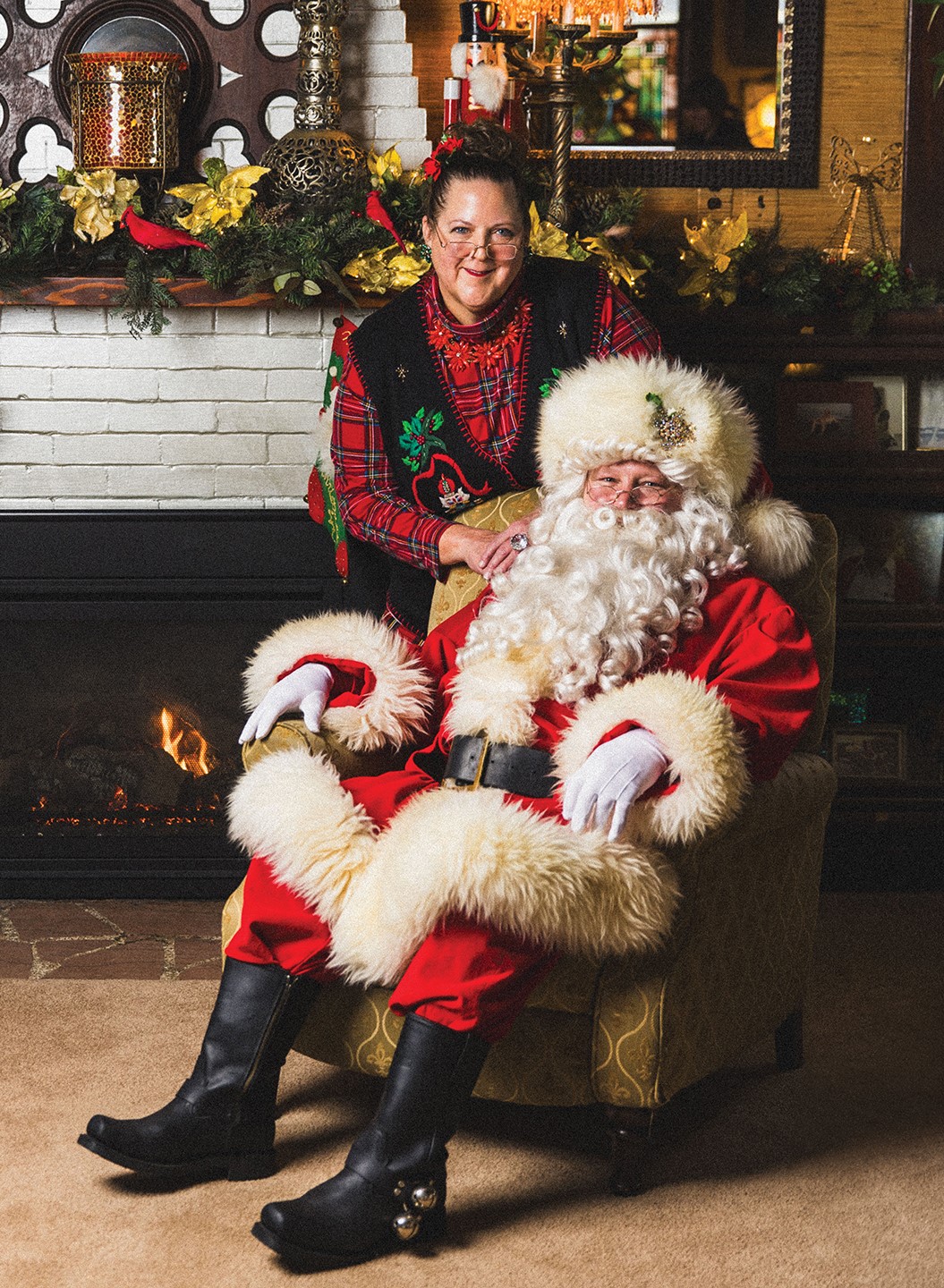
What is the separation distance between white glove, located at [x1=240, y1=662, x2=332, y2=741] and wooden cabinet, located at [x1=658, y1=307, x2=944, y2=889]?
143cm

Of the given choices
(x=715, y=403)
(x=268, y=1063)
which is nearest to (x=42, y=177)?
(x=715, y=403)

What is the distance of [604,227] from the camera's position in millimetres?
3115

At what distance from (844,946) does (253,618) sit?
1529 millimetres

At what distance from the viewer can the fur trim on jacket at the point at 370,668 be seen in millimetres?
2232

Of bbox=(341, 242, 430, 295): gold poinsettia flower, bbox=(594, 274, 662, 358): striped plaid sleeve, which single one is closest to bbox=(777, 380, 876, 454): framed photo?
bbox=(594, 274, 662, 358): striped plaid sleeve

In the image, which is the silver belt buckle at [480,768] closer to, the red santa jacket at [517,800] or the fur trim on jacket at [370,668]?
the red santa jacket at [517,800]

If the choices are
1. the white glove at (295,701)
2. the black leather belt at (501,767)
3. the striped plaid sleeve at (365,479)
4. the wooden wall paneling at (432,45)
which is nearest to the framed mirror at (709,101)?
the wooden wall paneling at (432,45)

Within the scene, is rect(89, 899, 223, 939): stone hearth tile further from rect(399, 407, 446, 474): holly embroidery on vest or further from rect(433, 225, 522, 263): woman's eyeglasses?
rect(433, 225, 522, 263): woman's eyeglasses

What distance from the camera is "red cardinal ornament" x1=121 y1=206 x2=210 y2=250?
300 centimetres

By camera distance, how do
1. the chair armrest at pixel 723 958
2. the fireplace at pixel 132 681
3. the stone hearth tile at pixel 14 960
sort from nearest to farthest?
the chair armrest at pixel 723 958, the stone hearth tile at pixel 14 960, the fireplace at pixel 132 681

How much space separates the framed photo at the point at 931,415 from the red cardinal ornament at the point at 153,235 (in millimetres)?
1722

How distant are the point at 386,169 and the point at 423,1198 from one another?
2.17m

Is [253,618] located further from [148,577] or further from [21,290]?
[21,290]

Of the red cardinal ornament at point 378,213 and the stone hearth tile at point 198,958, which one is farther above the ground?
the red cardinal ornament at point 378,213
